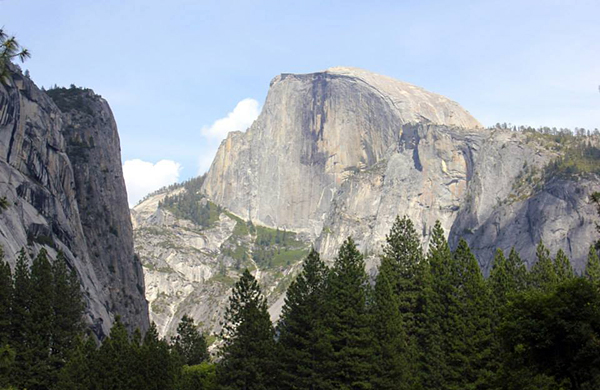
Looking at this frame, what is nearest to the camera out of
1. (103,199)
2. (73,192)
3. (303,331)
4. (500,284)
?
(303,331)

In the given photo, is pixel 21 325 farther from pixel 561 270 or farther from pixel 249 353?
pixel 561 270

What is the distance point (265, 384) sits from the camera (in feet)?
220

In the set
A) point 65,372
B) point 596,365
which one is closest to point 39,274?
point 65,372

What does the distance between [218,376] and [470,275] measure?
26.9 meters

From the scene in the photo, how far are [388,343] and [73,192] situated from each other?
3812 inches

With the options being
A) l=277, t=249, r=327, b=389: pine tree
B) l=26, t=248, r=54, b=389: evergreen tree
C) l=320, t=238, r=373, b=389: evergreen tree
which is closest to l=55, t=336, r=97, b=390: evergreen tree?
l=26, t=248, r=54, b=389: evergreen tree

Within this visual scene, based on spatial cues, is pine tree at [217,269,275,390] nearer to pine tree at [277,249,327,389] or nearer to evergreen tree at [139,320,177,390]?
pine tree at [277,249,327,389]

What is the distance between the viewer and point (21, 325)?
69625mm

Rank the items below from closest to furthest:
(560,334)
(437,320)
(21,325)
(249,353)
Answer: (560,334)
(249,353)
(437,320)
(21,325)

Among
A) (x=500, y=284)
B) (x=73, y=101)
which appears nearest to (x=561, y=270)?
(x=500, y=284)

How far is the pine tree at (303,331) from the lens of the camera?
213 ft

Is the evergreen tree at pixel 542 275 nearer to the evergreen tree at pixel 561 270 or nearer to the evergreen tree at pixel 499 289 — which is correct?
the evergreen tree at pixel 561 270

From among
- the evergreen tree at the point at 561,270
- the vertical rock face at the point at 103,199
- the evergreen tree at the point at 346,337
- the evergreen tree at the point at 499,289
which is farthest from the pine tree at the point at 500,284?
the vertical rock face at the point at 103,199

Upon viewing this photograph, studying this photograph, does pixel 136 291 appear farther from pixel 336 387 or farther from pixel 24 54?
pixel 24 54
